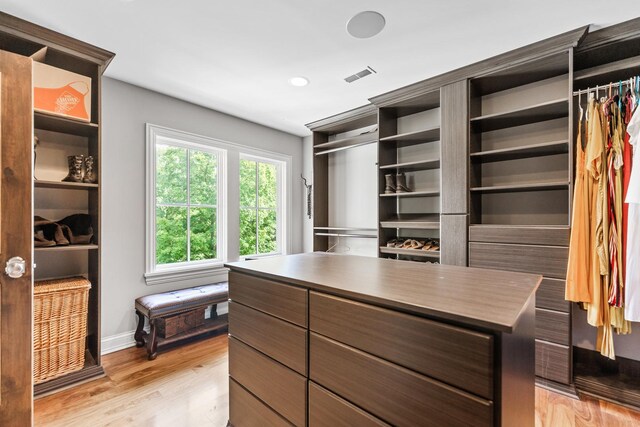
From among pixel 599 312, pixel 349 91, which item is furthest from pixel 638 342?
pixel 349 91

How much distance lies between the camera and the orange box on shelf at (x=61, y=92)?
2131 mm

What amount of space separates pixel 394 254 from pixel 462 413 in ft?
8.20

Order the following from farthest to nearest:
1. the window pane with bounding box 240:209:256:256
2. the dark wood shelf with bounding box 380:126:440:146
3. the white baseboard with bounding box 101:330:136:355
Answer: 1. the window pane with bounding box 240:209:256:256
2. the dark wood shelf with bounding box 380:126:440:146
3. the white baseboard with bounding box 101:330:136:355

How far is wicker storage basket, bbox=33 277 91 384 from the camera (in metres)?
2.12

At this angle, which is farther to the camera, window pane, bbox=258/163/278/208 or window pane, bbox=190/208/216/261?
window pane, bbox=258/163/278/208

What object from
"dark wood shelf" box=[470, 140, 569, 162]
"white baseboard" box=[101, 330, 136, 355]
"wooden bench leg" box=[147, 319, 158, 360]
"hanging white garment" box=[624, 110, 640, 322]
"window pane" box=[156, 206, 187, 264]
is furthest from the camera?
"window pane" box=[156, 206, 187, 264]

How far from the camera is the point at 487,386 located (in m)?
0.83

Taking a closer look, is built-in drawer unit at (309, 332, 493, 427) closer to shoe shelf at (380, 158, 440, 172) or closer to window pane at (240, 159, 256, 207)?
shoe shelf at (380, 158, 440, 172)

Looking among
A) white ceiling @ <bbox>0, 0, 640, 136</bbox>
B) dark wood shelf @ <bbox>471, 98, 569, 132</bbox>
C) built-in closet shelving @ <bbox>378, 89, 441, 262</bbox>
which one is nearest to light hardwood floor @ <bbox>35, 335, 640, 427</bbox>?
built-in closet shelving @ <bbox>378, 89, 441, 262</bbox>

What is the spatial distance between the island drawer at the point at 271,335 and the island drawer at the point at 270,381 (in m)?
0.04

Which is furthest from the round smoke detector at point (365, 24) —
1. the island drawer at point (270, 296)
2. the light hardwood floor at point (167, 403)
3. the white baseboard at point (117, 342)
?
the white baseboard at point (117, 342)

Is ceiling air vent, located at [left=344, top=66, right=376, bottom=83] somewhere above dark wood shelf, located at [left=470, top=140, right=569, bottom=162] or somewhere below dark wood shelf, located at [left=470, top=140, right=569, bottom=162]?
above

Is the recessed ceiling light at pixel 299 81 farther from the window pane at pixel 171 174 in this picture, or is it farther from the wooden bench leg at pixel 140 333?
the wooden bench leg at pixel 140 333

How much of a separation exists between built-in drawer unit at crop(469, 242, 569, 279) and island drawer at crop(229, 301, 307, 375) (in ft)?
5.96
